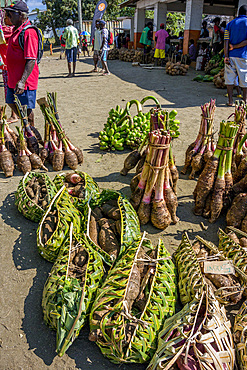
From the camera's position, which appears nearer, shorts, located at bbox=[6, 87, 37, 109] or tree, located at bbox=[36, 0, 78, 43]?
shorts, located at bbox=[6, 87, 37, 109]

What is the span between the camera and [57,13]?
108 feet

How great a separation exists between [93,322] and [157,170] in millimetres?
1486

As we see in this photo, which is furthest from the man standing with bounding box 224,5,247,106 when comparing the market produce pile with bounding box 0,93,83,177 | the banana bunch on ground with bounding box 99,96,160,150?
the market produce pile with bounding box 0,93,83,177

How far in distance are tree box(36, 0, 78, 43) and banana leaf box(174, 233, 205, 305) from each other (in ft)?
118

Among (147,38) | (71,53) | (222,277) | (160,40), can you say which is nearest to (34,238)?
(222,277)

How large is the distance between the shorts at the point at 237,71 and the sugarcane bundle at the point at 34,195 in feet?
18.7

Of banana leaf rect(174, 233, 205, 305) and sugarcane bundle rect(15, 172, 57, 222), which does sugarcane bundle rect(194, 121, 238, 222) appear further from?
sugarcane bundle rect(15, 172, 57, 222)

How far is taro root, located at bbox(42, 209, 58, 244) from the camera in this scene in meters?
2.54

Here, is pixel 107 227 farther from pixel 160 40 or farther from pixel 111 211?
pixel 160 40

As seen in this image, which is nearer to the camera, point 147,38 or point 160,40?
point 160,40

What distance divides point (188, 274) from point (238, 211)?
3.44 feet

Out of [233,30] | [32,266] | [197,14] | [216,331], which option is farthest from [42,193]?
[197,14]

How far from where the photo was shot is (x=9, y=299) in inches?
89.4

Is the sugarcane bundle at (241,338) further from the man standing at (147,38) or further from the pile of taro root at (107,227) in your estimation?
the man standing at (147,38)
